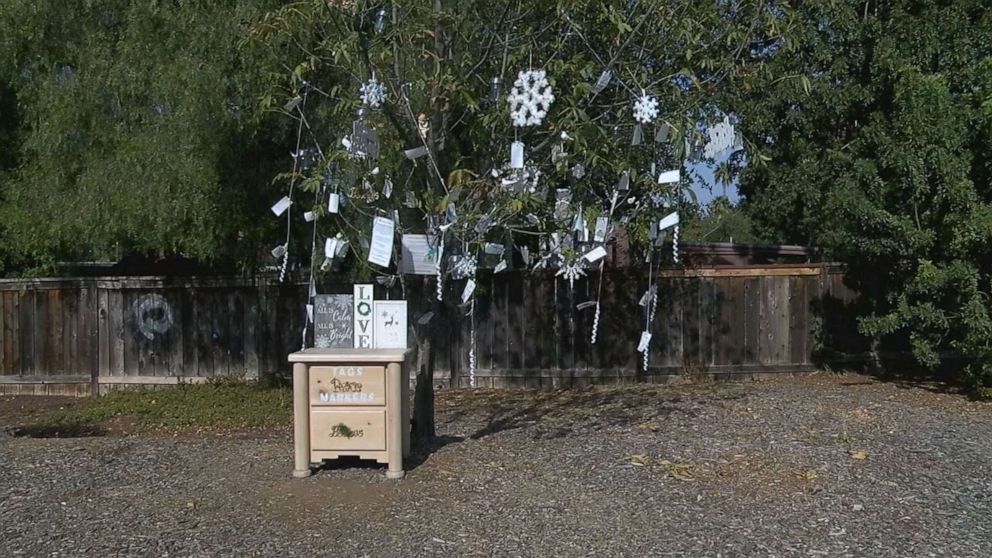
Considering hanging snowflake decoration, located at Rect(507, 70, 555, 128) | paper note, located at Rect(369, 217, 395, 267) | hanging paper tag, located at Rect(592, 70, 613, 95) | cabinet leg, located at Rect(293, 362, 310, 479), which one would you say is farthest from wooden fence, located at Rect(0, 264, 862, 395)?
hanging snowflake decoration, located at Rect(507, 70, 555, 128)

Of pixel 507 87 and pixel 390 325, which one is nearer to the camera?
pixel 390 325

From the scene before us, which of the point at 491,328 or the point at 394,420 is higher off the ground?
the point at 491,328

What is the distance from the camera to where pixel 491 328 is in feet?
43.7

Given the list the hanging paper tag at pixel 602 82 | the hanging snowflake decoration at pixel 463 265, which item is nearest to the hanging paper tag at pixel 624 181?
the hanging paper tag at pixel 602 82

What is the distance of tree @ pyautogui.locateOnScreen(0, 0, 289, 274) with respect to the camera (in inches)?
381

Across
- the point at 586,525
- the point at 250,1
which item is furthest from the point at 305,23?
the point at 586,525

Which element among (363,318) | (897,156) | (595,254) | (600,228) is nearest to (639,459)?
(595,254)

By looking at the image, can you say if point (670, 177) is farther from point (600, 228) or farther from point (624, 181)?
point (600, 228)

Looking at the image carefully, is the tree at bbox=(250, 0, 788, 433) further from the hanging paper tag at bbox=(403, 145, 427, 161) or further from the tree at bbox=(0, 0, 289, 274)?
the tree at bbox=(0, 0, 289, 274)

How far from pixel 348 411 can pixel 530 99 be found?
2757 millimetres

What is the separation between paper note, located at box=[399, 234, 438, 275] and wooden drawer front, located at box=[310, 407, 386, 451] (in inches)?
48.6

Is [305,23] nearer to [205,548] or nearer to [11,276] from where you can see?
[205,548]

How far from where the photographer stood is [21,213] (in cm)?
1104

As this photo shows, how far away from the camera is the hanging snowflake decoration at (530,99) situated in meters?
7.19
